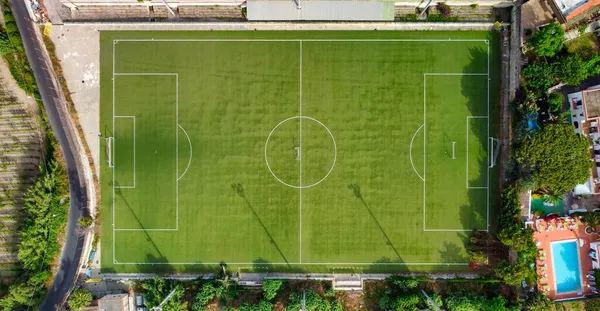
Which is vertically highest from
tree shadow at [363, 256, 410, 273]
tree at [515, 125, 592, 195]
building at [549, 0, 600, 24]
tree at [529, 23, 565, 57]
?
building at [549, 0, 600, 24]

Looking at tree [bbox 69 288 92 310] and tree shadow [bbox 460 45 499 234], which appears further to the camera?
tree shadow [bbox 460 45 499 234]

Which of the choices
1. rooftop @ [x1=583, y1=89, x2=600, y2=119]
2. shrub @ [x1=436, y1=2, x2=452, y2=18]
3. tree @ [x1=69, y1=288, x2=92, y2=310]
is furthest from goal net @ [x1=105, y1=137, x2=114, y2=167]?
rooftop @ [x1=583, y1=89, x2=600, y2=119]

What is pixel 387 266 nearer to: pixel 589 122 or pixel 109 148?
pixel 589 122

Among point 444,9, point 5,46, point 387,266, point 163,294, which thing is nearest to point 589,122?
point 444,9

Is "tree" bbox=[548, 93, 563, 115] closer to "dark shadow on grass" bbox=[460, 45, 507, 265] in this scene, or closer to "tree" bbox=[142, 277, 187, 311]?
"dark shadow on grass" bbox=[460, 45, 507, 265]

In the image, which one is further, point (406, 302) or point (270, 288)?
point (270, 288)

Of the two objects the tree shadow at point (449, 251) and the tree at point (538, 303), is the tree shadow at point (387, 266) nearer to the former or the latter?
the tree shadow at point (449, 251)

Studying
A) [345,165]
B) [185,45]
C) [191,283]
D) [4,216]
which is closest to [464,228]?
[345,165]
